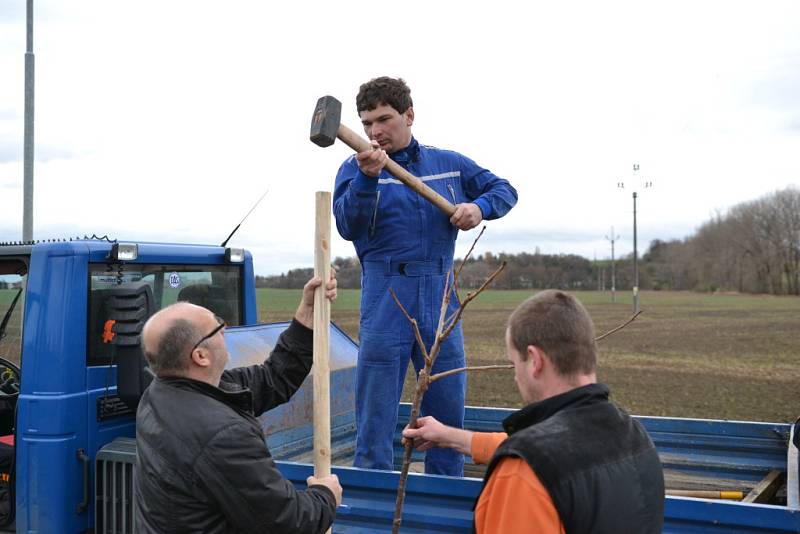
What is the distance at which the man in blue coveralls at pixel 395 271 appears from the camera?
3.37 metres

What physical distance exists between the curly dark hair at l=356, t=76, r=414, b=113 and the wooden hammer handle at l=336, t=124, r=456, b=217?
0.51 meters

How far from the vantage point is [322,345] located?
8.17 ft

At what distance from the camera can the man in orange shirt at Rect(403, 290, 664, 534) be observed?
1.55 metres

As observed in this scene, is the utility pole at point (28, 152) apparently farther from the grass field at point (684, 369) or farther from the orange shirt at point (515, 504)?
the orange shirt at point (515, 504)

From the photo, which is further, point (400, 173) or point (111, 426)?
point (111, 426)

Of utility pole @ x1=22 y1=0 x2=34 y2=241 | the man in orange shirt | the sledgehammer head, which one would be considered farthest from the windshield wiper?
utility pole @ x1=22 y1=0 x2=34 y2=241

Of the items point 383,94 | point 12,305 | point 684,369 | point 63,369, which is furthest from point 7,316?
point 684,369

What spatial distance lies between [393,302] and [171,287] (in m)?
A: 1.35

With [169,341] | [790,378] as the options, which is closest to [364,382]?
[169,341]

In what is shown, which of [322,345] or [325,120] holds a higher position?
[325,120]

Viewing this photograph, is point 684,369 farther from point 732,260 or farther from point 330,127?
point 732,260

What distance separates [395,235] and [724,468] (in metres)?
2.12

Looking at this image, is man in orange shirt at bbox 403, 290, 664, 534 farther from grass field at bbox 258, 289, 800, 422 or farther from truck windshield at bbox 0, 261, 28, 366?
truck windshield at bbox 0, 261, 28, 366

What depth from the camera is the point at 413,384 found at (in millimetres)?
12750
